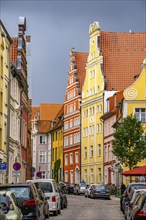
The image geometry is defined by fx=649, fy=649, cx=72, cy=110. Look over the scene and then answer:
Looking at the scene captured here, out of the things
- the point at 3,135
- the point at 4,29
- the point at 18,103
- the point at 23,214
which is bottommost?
the point at 23,214

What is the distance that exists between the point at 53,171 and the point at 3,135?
6256 centimetres

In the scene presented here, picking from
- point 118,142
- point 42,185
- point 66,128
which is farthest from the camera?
point 66,128

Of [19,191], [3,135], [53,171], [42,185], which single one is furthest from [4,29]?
[53,171]

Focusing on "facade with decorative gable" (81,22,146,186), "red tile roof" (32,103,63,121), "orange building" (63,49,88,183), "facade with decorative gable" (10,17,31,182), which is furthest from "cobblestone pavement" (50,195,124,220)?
"red tile roof" (32,103,63,121)

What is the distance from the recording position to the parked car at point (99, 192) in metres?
61.3

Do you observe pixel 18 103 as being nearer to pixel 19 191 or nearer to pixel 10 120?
pixel 10 120

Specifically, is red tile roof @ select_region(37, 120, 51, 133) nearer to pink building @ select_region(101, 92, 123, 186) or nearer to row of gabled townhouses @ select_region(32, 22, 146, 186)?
row of gabled townhouses @ select_region(32, 22, 146, 186)

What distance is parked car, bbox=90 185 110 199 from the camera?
61344mm

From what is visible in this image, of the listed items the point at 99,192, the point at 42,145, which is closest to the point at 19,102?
the point at 99,192

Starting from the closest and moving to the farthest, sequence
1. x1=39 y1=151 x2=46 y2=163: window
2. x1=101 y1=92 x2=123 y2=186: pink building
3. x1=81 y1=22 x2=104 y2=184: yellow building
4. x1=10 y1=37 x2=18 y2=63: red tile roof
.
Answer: x1=10 y1=37 x2=18 y2=63: red tile roof < x1=101 y1=92 x2=123 y2=186: pink building < x1=81 y1=22 x2=104 y2=184: yellow building < x1=39 y1=151 x2=46 y2=163: window

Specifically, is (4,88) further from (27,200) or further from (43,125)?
(43,125)

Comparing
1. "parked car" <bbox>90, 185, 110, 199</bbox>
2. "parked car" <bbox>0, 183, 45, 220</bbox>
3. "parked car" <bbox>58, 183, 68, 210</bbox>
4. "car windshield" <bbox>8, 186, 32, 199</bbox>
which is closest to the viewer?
"parked car" <bbox>0, 183, 45, 220</bbox>

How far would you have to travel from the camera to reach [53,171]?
111 metres

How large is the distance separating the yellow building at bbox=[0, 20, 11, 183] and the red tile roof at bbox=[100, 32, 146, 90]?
37.4 meters
